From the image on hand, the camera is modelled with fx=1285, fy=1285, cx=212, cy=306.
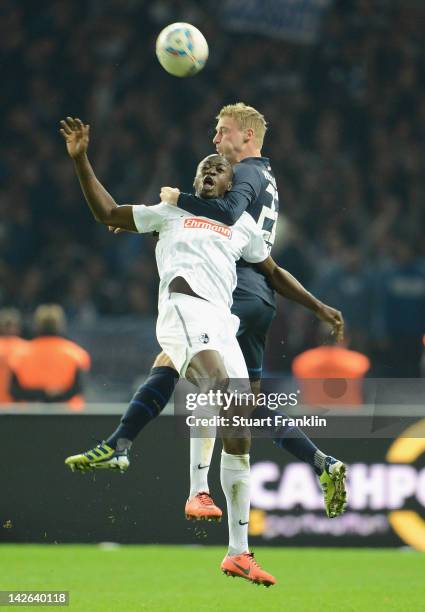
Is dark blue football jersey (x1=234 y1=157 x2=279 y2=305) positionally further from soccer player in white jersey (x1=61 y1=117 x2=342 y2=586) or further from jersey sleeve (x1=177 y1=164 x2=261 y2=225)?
Result: soccer player in white jersey (x1=61 y1=117 x2=342 y2=586)

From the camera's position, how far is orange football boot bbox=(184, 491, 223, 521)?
6234mm

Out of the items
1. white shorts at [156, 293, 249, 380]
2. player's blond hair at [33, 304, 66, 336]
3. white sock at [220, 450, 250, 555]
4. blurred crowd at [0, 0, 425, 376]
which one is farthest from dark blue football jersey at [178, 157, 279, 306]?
blurred crowd at [0, 0, 425, 376]

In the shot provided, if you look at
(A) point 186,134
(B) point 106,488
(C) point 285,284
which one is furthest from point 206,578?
(A) point 186,134

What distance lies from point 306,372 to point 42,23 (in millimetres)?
6572

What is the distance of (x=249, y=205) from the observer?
664 centimetres

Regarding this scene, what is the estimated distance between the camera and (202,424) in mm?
6527

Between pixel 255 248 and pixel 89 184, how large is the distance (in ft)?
3.23

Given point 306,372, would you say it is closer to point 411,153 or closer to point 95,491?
point 95,491

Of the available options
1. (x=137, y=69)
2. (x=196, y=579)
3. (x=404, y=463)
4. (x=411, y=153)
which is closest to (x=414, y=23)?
(x=411, y=153)

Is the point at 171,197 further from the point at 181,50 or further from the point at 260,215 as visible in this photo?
the point at 181,50

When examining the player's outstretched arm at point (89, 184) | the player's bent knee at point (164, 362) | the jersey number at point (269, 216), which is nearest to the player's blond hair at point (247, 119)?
the jersey number at point (269, 216)

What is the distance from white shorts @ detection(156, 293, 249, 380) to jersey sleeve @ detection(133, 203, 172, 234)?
0.35 m

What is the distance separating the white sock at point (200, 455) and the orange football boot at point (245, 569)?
45 cm

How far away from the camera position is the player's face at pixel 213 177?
6.29 m
